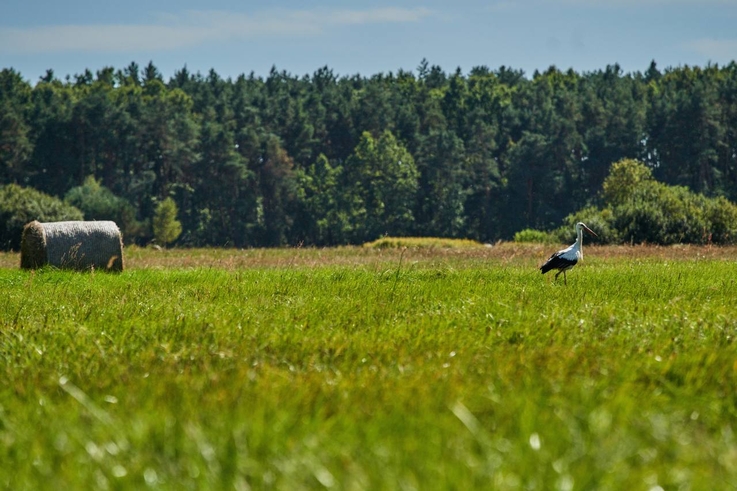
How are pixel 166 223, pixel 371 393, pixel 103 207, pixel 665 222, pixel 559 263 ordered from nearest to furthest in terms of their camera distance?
pixel 371 393, pixel 559 263, pixel 665 222, pixel 103 207, pixel 166 223

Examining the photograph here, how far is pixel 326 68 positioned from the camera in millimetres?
144250

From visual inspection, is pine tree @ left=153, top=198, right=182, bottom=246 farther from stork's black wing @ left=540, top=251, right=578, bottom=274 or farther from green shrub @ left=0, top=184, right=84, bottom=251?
stork's black wing @ left=540, top=251, right=578, bottom=274

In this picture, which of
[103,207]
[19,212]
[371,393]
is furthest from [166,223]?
[371,393]

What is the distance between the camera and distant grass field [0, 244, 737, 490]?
4.86m

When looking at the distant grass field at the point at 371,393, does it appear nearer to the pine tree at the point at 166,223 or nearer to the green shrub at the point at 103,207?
the green shrub at the point at 103,207

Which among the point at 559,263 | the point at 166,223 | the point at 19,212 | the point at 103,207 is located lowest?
the point at 166,223

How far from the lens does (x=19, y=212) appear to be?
4725cm

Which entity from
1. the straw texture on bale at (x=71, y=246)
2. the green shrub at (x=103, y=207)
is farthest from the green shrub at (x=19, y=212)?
the green shrub at (x=103, y=207)

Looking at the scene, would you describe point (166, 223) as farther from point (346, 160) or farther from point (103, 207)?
point (346, 160)

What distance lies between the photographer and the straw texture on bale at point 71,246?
23766 millimetres

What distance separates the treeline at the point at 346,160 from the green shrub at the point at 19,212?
33728 mm

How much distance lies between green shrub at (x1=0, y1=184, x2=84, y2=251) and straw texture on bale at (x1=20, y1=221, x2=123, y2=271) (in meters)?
22.8

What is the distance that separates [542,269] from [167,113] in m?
80.6

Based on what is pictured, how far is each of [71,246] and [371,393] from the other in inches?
757
